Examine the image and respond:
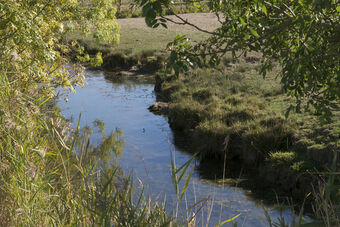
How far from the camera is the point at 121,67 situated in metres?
27.5

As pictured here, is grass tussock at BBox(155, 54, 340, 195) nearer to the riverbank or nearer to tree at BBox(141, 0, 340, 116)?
the riverbank

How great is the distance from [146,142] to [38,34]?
20.0ft

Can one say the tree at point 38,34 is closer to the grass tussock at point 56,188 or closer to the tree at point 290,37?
the grass tussock at point 56,188

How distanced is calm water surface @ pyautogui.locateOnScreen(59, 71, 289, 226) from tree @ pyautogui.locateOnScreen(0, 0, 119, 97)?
5.52 ft

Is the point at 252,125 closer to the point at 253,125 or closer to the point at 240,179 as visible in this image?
the point at 253,125

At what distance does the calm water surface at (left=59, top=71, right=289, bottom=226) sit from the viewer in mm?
A: 8883

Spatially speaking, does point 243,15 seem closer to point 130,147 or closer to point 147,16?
point 147,16

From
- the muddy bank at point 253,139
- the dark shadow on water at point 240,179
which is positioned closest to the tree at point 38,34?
the muddy bank at point 253,139

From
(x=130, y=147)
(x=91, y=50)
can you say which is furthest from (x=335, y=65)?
(x=91, y=50)

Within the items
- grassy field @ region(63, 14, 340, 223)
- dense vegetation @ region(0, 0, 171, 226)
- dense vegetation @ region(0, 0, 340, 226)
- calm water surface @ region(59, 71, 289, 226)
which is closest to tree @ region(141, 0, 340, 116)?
dense vegetation @ region(0, 0, 340, 226)

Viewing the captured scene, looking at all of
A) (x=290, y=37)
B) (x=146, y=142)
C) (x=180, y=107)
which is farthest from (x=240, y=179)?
(x=180, y=107)

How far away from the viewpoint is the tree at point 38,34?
232 inches

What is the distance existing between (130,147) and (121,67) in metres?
15.0

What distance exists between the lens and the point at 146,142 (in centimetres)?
1348
